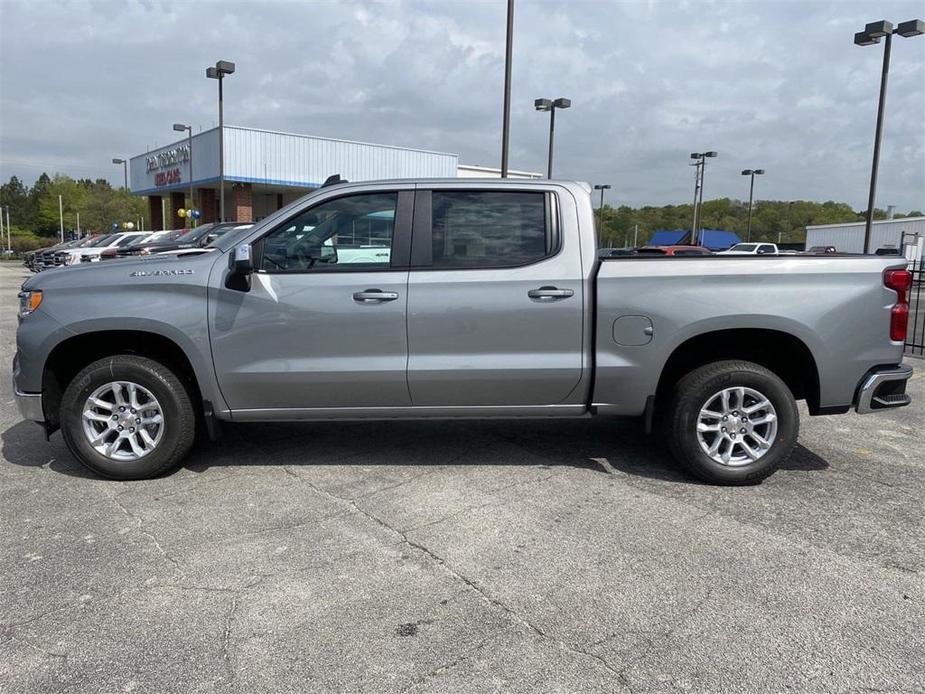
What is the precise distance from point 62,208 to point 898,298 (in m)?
103

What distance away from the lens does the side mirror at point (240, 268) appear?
4.57 m

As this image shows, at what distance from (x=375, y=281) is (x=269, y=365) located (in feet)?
2.83

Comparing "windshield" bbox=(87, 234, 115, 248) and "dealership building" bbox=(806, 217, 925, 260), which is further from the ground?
"dealership building" bbox=(806, 217, 925, 260)

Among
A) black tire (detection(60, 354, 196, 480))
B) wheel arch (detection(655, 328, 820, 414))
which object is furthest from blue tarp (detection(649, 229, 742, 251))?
black tire (detection(60, 354, 196, 480))

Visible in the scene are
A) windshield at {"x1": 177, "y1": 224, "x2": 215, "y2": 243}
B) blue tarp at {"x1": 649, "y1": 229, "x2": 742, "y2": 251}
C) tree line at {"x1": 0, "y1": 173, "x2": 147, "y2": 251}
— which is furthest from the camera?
tree line at {"x1": 0, "y1": 173, "x2": 147, "y2": 251}

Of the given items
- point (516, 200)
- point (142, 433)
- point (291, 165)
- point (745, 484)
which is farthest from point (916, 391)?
point (291, 165)

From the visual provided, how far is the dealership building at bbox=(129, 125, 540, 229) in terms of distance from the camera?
36688 millimetres

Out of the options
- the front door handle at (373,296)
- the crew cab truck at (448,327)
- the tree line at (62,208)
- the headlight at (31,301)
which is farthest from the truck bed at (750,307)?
the tree line at (62,208)

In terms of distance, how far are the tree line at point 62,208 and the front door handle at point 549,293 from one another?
3023 inches

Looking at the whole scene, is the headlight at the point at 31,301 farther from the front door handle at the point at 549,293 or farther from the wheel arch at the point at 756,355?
the wheel arch at the point at 756,355

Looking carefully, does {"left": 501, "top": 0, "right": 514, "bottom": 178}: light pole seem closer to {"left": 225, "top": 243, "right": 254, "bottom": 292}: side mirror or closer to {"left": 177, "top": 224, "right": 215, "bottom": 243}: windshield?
{"left": 177, "top": 224, "right": 215, "bottom": 243}: windshield

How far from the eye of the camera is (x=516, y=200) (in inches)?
193

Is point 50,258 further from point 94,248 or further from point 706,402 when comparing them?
point 706,402

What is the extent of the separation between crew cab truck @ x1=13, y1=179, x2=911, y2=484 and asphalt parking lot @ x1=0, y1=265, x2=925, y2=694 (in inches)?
18.3
